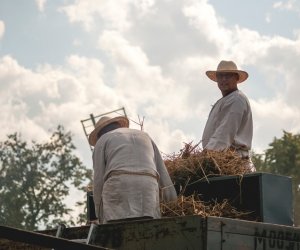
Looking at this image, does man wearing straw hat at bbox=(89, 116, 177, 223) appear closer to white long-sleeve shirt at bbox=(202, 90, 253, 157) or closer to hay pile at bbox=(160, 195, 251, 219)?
hay pile at bbox=(160, 195, 251, 219)

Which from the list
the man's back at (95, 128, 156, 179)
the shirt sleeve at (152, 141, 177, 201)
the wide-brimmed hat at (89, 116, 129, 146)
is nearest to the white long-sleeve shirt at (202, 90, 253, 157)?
the shirt sleeve at (152, 141, 177, 201)

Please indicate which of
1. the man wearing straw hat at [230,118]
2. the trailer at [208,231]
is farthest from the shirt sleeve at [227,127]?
the trailer at [208,231]

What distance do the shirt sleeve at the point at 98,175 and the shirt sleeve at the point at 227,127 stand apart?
4.33 ft

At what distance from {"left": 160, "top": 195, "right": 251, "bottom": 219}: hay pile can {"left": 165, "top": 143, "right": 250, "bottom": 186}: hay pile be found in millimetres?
376

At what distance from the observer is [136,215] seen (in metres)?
5.70

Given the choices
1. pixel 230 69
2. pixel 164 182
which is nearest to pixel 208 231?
pixel 164 182

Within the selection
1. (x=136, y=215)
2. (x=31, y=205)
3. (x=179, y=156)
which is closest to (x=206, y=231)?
(x=136, y=215)

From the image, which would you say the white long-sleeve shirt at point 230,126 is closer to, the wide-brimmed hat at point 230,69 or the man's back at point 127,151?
the wide-brimmed hat at point 230,69

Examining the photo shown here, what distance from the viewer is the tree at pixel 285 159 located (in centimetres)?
4328

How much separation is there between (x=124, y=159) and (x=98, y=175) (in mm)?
262

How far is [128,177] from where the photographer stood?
5.82 m

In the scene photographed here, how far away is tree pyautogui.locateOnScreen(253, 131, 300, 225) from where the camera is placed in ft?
142

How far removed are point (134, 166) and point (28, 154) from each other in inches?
1832

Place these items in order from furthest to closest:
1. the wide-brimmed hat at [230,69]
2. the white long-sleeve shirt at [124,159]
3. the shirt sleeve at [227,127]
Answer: the wide-brimmed hat at [230,69] → the shirt sleeve at [227,127] → the white long-sleeve shirt at [124,159]
